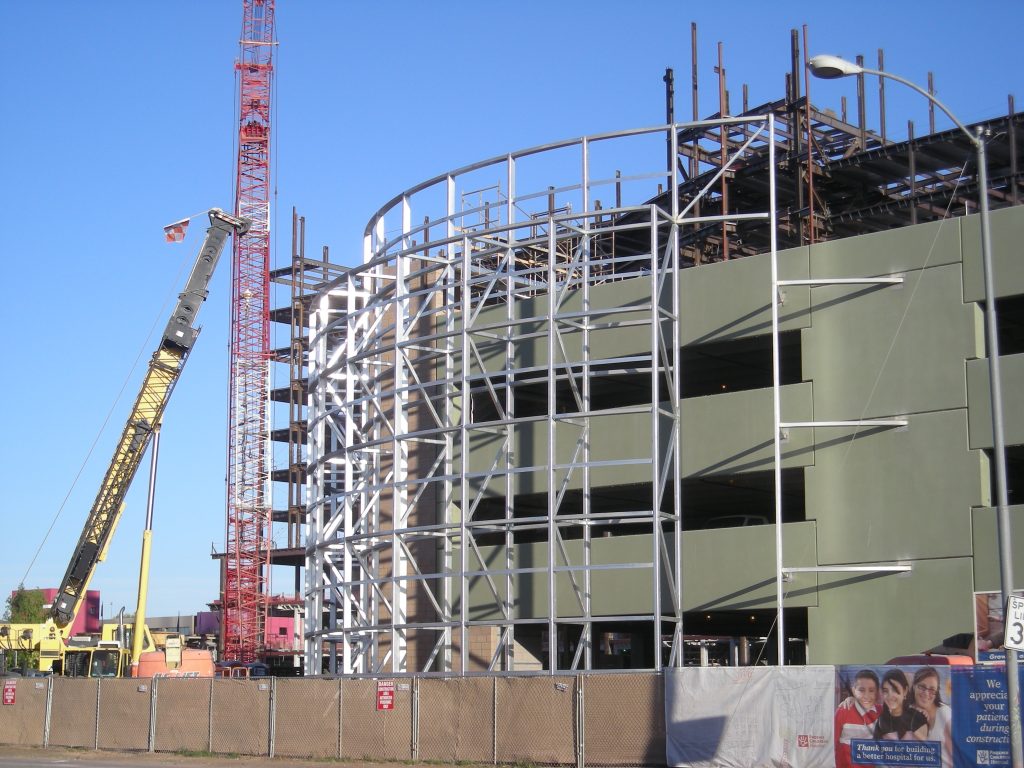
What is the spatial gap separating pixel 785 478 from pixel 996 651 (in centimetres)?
772

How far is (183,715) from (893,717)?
17.6 m

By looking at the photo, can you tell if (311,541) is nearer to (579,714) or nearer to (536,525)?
(536,525)

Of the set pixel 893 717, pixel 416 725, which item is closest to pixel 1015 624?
pixel 893 717

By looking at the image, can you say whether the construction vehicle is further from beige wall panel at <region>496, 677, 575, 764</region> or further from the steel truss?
beige wall panel at <region>496, 677, 575, 764</region>

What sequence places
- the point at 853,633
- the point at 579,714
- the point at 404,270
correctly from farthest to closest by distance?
the point at 404,270
the point at 853,633
the point at 579,714

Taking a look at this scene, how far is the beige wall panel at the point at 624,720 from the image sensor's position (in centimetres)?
2388

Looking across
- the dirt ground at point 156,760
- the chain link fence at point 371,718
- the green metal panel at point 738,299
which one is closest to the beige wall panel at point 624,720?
the chain link fence at point 371,718

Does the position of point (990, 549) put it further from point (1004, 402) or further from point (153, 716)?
point (153, 716)

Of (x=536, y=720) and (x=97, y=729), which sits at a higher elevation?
(x=536, y=720)

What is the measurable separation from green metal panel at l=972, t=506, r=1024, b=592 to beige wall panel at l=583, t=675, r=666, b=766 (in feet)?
23.3

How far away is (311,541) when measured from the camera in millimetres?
38094

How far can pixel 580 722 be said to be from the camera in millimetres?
24484

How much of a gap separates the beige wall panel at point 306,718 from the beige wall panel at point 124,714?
4628 millimetres

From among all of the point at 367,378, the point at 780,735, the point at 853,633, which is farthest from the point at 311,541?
the point at 780,735
